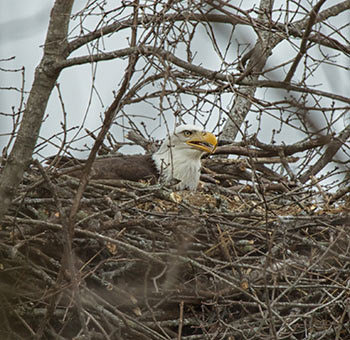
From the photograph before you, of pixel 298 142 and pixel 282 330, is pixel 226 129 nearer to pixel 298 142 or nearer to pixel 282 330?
pixel 298 142

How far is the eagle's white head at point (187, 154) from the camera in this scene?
737cm

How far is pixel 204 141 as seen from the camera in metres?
7.51

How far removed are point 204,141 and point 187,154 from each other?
25cm

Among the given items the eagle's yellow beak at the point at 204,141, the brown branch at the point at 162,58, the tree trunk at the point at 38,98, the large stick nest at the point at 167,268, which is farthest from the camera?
the eagle's yellow beak at the point at 204,141

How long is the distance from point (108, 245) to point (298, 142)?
3.11 metres

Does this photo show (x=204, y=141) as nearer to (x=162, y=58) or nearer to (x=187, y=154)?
(x=187, y=154)

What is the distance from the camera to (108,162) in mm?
6910

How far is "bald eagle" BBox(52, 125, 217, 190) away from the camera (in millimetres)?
6918

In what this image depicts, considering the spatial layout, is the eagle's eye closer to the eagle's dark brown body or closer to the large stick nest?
the eagle's dark brown body

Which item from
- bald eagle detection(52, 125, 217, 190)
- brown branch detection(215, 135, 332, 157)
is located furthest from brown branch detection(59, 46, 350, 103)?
brown branch detection(215, 135, 332, 157)

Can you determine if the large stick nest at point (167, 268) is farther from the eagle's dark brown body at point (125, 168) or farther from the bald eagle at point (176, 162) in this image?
the bald eagle at point (176, 162)

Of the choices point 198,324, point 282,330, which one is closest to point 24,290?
point 198,324

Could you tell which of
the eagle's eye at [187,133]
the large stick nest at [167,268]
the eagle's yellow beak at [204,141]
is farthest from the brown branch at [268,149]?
the large stick nest at [167,268]

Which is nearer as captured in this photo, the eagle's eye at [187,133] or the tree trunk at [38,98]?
the tree trunk at [38,98]
